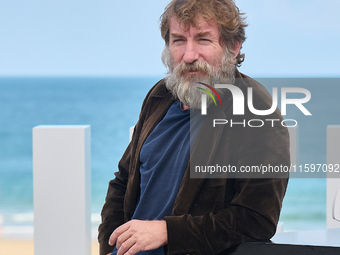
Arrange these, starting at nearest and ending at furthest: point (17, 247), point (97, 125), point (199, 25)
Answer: point (199, 25) → point (17, 247) → point (97, 125)

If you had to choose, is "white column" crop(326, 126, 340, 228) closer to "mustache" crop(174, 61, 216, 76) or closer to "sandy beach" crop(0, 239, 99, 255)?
"mustache" crop(174, 61, 216, 76)

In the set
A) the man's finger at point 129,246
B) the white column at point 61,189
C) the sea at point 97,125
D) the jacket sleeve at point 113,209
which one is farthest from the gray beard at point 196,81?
the sea at point 97,125

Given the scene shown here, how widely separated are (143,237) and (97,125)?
A: 81.7 feet

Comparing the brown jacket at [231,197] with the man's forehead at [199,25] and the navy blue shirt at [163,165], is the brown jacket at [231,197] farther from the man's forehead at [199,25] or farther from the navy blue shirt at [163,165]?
the man's forehead at [199,25]

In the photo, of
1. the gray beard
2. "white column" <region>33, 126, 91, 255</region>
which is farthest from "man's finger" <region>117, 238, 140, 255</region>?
"white column" <region>33, 126, 91, 255</region>

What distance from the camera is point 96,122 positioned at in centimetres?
2712

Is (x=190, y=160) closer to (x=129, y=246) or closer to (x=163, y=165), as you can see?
(x=163, y=165)

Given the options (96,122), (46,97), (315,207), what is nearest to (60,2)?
(46,97)

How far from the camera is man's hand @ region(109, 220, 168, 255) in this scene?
1478 mm

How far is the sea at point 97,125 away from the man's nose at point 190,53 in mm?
2523

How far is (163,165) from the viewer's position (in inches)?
65.1

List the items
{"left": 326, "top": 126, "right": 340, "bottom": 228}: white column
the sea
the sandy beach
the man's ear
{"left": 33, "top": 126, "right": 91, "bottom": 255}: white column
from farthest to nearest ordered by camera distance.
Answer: the sea, the sandy beach, {"left": 33, "top": 126, "right": 91, "bottom": 255}: white column, {"left": 326, "top": 126, "right": 340, "bottom": 228}: white column, the man's ear

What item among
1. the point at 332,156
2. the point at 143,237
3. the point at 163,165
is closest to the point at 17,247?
the point at 332,156

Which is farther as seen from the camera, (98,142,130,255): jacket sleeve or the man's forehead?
(98,142,130,255): jacket sleeve
